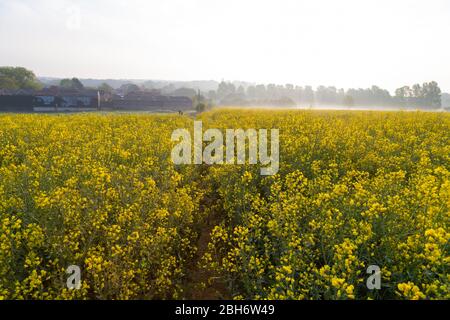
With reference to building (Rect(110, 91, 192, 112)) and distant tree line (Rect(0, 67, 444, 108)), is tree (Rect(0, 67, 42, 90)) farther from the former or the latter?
building (Rect(110, 91, 192, 112))

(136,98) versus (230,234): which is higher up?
(136,98)

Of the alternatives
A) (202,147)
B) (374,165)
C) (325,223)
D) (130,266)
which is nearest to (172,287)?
(130,266)

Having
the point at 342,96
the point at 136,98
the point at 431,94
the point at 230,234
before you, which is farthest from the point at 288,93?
the point at 230,234

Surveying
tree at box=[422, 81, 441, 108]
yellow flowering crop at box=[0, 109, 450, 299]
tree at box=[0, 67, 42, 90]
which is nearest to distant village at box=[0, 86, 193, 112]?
tree at box=[0, 67, 42, 90]

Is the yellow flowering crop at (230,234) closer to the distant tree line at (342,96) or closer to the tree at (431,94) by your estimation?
the distant tree line at (342,96)

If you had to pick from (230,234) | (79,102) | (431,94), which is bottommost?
(230,234)

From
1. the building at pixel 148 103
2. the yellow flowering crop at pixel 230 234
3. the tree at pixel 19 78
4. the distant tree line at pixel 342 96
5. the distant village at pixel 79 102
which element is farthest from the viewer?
the distant tree line at pixel 342 96

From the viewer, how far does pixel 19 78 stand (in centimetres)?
8938

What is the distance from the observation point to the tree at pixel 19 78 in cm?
8012

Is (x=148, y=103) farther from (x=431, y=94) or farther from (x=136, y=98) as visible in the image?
(x=431, y=94)

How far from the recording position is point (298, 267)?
3.52 m

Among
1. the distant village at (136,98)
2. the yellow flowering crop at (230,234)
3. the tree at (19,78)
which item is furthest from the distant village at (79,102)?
the yellow flowering crop at (230,234)

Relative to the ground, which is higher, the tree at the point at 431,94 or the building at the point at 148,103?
the tree at the point at 431,94

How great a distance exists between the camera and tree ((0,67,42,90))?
80125mm
